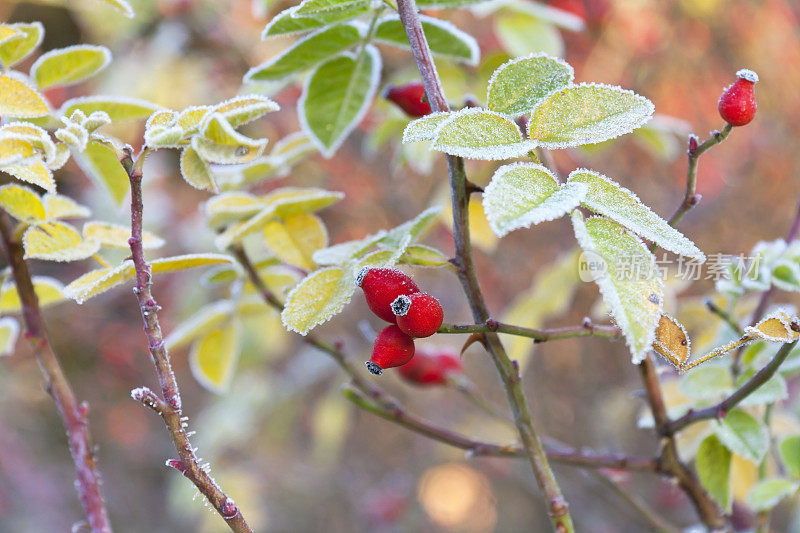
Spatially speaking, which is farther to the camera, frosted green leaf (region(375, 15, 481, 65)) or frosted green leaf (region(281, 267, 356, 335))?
frosted green leaf (region(375, 15, 481, 65))

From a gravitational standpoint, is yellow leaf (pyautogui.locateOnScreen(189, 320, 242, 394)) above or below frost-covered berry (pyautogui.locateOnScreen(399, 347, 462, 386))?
above

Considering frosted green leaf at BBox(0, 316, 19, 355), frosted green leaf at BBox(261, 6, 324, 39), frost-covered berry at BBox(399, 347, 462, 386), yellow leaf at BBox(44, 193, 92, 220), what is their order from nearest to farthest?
frosted green leaf at BBox(261, 6, 324, 39) → yellow leaf at BBox(44, 193, 92, 220) → frosted green leaf at BBox(0, 316, 19, 355) → frost-covered berry at BBox(399, 347, 462, 386)

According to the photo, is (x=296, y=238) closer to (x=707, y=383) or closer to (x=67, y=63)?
(x=67, y=63)

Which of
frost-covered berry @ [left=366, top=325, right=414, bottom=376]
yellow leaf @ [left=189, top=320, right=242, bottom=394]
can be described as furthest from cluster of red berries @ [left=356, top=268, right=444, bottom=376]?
yellow leaf @ [left=189, top=320, right=242, bottom=394]

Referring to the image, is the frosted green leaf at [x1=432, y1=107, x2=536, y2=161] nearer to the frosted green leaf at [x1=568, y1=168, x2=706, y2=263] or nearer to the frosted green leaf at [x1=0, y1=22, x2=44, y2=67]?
the frosted green leaf at [x1=568, y1=168, x2=706, y2=263]

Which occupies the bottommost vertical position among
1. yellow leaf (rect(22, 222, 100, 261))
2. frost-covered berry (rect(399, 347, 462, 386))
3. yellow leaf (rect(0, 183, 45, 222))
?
frost-covered berry (rect(399, 347, 462, 386))

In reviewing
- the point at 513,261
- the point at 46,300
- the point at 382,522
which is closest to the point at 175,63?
the point at 513,261

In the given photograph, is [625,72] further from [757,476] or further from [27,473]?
[27,473]
